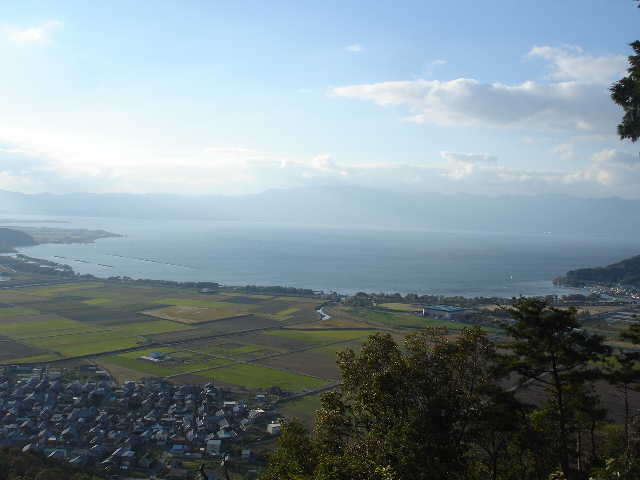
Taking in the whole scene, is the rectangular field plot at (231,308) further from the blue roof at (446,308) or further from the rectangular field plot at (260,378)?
the rectangular field plot at (260,378)

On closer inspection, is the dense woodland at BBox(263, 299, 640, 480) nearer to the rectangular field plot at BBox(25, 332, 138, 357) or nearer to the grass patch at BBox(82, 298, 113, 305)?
the rectangular field plot at BBox(25, 332, 138, 357)

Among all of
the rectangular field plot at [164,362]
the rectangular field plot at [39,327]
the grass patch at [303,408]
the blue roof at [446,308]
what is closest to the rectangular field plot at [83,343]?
the rectangular field plot at [39,327]

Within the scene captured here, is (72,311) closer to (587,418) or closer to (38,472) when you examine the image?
(38,472)

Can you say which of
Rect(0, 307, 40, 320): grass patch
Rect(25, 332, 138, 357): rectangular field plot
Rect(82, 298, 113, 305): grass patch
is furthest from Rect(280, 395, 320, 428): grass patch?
Rect(82, 298, 113, 305): grass patch

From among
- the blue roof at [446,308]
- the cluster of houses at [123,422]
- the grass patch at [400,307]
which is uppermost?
the blue roof at [446,308]

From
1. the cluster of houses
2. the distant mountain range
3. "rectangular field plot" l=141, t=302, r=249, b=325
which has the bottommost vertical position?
the cluster of houses

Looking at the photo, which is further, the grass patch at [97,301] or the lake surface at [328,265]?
the lake surface at [328,265]
